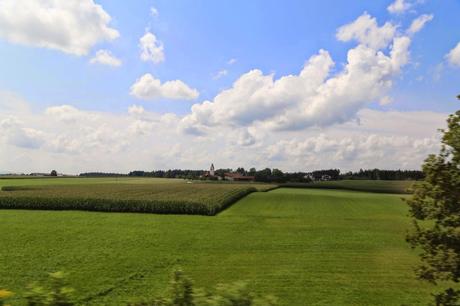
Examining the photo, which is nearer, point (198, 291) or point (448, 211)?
point (198, 291)

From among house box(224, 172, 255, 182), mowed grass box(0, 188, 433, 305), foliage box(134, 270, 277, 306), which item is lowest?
mowed grass box(0, 188, 433, 305)

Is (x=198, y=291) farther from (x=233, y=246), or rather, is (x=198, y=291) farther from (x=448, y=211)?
(x=233, y=246)

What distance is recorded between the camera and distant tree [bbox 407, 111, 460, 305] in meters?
6.71

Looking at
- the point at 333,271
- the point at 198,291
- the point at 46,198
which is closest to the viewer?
the point at 198,291

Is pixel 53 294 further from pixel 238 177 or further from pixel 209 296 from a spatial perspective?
pixel 238 177

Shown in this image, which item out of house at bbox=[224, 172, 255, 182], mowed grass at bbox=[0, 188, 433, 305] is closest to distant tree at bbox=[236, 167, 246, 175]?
house at bbox=[224, 172, 255, 182]

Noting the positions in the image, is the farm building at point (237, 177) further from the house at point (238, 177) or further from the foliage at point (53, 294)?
the foliage at point (53, 294)

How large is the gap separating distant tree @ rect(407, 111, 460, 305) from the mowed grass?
7412mm

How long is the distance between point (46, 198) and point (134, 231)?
1980 cm

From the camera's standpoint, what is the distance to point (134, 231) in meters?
28.8

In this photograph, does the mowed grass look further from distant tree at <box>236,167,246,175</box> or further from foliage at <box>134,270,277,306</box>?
distant tree at <box>236,167,246,175</box>

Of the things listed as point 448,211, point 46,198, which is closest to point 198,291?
point 448,211

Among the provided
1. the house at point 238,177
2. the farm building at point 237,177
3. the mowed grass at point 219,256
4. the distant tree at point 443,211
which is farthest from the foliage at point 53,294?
the farm building at point 237,177

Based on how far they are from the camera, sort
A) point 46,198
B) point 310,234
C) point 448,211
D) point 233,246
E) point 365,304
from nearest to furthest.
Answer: point 448,211 → point 365,304 → point 233,246 → point 310,234 → point 46,198
